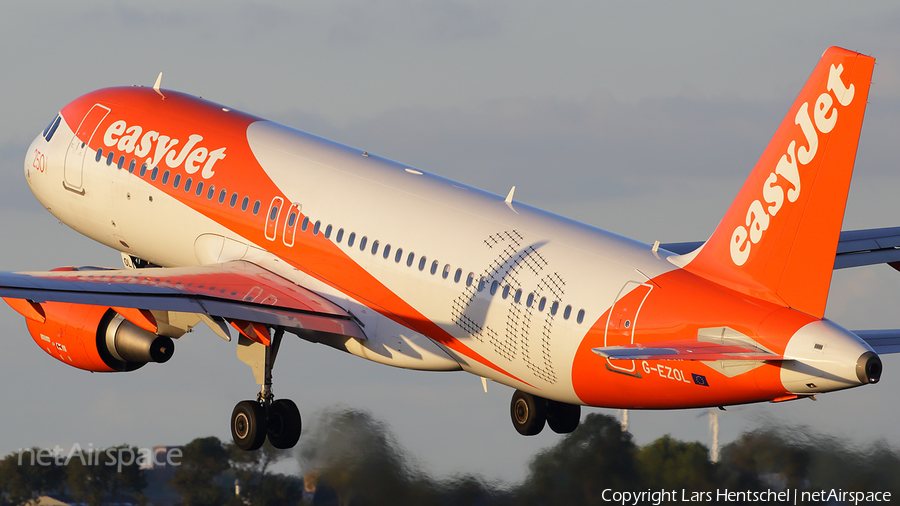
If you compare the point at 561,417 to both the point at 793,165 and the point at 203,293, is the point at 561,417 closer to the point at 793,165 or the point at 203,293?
the point at 203,293

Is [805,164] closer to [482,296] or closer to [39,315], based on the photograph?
[482,296]


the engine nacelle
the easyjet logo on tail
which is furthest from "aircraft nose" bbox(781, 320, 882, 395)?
the engine nacelle

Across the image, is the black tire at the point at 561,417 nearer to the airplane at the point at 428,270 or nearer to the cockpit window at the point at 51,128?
the airplane at the point at 428,270

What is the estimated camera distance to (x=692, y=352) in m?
23.1

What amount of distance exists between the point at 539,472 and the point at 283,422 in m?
5.97

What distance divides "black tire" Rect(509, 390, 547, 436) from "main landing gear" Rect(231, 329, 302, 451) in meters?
5.28

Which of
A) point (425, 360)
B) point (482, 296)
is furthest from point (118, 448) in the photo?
point (482, 296)

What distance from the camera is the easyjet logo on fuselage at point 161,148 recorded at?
107 feet

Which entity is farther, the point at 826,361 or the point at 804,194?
the point at 804,194

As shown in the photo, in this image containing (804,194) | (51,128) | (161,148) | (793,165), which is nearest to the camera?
(804,194)

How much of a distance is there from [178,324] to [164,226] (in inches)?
150

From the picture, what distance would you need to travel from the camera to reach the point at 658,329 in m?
24.6

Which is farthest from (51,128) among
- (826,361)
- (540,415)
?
(826,361)

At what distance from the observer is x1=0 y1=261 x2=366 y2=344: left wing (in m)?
27.2
